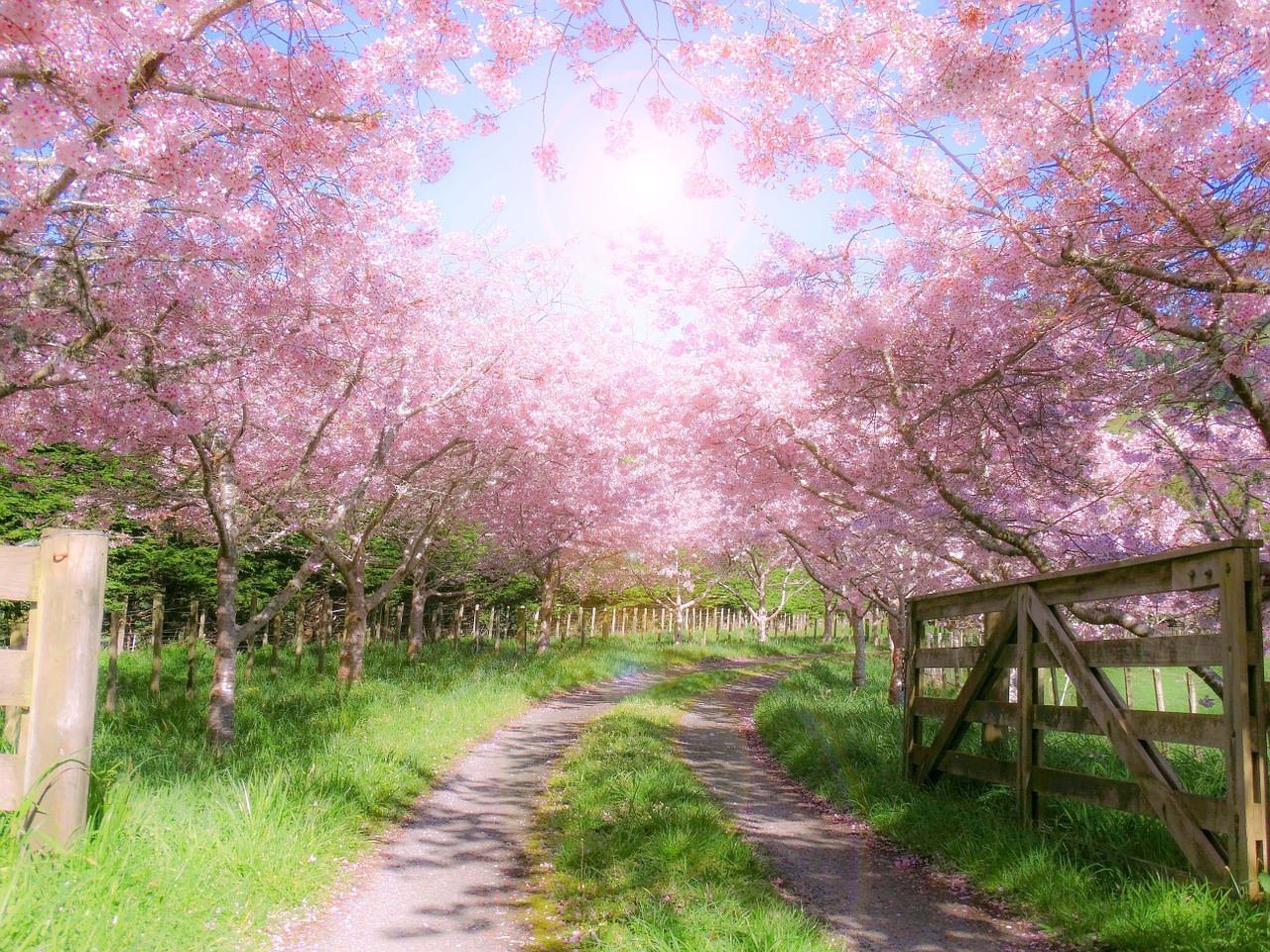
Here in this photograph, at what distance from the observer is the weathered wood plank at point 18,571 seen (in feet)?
12.2

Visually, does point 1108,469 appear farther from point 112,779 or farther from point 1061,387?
point 112,779

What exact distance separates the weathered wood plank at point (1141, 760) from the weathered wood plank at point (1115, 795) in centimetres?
5

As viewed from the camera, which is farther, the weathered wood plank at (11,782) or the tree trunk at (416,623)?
the tree trunk at (416,623)

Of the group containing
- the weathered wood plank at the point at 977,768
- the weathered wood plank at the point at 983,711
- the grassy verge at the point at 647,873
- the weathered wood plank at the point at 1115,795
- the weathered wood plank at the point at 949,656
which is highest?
the weathered wood plank at the point at 949,656

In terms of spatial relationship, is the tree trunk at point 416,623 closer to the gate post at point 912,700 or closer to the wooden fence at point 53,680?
the gate post at point 912,700

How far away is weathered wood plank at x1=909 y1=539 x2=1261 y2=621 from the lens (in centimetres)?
456

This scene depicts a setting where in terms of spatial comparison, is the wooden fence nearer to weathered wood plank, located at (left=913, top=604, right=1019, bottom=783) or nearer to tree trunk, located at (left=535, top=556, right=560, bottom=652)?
weathered wood plank, located at (left=913, top=604, right=1019, bottom=783)

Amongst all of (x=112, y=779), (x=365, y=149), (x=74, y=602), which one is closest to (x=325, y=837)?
(x=112, y=779)

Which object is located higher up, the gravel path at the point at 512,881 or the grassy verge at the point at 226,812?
the grassy verge at the point at 226,812

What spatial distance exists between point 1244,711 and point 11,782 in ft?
19.1

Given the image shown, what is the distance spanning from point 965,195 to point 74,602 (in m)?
6.73

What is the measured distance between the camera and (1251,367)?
518cm

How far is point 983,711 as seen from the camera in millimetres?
6672

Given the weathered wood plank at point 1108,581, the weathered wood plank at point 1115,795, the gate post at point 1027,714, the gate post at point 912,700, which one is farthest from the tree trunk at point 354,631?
the weathered wood plank at point 1115,795
